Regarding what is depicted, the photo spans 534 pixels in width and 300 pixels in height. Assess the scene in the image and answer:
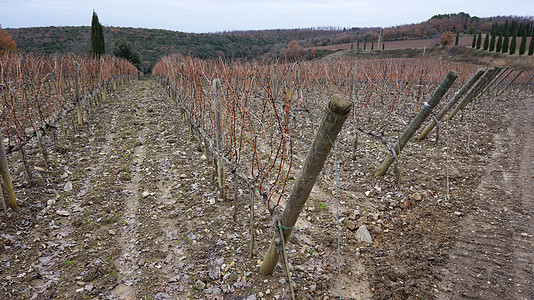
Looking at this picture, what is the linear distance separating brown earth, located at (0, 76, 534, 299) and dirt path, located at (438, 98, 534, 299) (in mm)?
18

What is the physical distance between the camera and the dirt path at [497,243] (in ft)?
10.0

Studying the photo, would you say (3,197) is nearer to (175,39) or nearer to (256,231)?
(256,231)

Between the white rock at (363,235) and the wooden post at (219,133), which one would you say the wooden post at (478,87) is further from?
the wooden post at (219,133)

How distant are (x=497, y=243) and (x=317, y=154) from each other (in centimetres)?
336

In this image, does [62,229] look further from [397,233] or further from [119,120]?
[119,120]

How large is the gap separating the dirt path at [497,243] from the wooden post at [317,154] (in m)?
1.96

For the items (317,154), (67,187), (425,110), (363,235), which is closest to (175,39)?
(67,187)

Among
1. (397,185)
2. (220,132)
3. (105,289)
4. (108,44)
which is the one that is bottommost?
(105,289)

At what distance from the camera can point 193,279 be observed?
11.4ft

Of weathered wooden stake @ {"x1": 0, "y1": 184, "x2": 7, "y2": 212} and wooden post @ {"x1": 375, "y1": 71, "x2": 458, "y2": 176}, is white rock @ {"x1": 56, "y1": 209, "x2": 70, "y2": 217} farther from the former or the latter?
wooden post @ {"x1": 375, "y1": 71, "x2": 458, "y2": 176}

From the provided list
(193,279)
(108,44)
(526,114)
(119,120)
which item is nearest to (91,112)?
(119,120)

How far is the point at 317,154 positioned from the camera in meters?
2.43

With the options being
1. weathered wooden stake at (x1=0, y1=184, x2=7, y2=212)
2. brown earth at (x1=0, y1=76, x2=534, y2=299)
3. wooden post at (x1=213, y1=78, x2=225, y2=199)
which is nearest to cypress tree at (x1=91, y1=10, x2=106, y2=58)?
brown earth at (x1=0, y1=76, x2=534, y2=299)

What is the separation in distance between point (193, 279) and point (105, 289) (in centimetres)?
108
